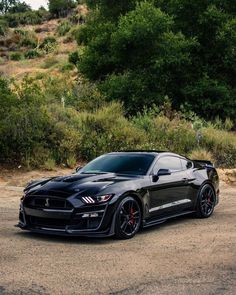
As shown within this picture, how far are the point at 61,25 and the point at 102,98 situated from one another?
149ft

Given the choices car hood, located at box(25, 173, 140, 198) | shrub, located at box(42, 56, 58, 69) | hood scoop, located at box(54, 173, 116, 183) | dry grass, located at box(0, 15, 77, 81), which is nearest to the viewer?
car hood, located at box(25, 173, 140, 198)

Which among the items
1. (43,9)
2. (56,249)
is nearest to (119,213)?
(56,249)

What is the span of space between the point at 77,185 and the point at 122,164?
1.52 metres

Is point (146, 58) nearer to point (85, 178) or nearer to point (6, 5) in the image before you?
point (85, 178)

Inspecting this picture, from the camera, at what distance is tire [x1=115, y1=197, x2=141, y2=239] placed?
353 inches

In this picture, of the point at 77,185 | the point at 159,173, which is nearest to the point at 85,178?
the point at 77,185

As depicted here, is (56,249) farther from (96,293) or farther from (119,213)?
(96,293)

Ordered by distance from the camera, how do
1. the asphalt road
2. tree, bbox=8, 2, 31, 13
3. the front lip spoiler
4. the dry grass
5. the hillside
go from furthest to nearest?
tree, bbox=8, 2, 31, 13 < the hillside < the dry grass < the front lip spoiler < the asphalt road

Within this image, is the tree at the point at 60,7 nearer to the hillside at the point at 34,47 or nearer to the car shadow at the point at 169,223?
the hillside at the point at 34,47

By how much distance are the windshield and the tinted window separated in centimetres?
17

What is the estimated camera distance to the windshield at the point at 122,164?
33.5ft

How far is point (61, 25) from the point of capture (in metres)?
68.4

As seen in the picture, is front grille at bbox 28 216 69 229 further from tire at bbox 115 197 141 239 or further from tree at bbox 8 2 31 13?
tree at bbox 8 2 31 13

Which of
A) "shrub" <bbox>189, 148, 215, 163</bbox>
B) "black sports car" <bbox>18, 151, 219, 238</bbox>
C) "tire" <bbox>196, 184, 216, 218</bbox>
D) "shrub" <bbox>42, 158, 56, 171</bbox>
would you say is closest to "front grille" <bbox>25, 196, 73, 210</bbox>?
"black sports car" <bbox>18, 151, 219, 238</bbox>
